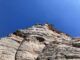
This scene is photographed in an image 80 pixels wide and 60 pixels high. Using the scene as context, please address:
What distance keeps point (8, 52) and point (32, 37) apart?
8969mm

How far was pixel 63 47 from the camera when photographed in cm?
5888

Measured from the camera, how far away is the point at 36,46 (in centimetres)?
6328

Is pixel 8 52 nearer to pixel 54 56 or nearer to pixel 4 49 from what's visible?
pixel 4 49

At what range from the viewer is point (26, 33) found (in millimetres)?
70125

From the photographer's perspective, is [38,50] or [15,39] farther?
[15,39]

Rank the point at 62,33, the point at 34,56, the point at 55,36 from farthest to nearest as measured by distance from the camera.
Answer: the point at 62,33 → the point at 55,36 → the point at 34,56

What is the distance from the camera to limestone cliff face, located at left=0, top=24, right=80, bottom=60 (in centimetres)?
5639

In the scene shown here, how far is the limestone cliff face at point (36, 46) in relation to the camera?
185 ft

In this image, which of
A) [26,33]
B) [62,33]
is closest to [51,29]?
[62,33]

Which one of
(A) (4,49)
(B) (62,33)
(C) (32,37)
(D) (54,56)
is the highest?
(B) (62,33)

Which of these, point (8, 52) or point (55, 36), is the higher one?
point (55, 36)

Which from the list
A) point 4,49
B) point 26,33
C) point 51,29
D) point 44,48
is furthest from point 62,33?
point 4,49

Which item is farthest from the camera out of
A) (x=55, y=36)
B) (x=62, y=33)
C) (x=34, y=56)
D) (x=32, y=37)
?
(x=62, y=33)

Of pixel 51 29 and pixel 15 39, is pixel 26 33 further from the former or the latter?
pixel 51 29
